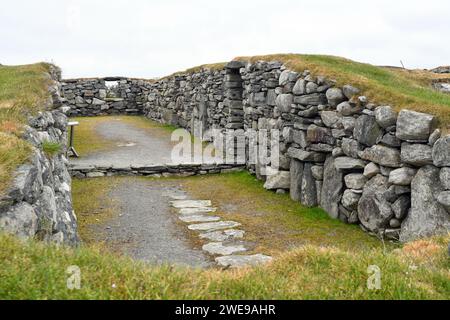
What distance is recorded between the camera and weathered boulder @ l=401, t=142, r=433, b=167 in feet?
24.9

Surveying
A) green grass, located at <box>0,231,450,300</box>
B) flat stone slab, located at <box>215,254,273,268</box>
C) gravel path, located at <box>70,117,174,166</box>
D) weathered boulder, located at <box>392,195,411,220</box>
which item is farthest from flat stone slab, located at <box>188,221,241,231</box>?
gravel path, located at <box>70,117,174,166</box>

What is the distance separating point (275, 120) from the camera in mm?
12594

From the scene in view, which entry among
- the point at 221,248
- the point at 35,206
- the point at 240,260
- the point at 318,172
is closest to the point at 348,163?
the point at 318,172

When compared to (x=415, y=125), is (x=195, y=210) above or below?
below

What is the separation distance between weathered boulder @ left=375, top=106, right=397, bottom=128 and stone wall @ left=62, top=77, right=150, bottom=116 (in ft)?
70.1

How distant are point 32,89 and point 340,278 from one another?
8.28m

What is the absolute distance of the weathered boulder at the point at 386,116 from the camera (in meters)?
8.27

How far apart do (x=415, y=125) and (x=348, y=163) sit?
1867mm

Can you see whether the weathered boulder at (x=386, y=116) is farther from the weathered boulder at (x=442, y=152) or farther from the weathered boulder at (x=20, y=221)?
the weathered boulder at (x=20, y=221)

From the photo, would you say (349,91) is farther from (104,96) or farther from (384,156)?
(104,96)

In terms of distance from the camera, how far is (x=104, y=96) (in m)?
29.1

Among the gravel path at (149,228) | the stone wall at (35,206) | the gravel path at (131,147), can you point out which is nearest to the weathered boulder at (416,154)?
the gravel path at (149,228)

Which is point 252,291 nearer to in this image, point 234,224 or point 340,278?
point 340,278

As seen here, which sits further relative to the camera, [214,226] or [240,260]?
[214,226]
